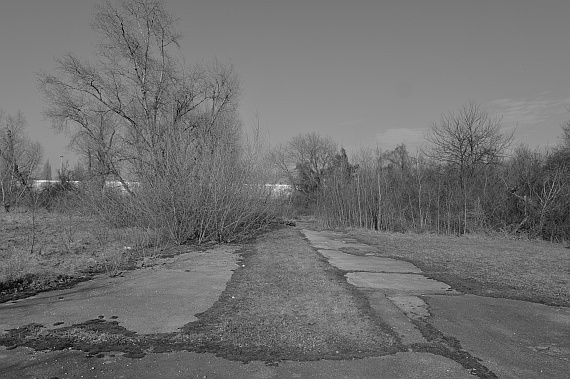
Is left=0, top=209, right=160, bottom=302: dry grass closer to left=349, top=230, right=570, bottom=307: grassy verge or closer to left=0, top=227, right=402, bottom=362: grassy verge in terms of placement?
left=0, top=227, right=402, bottom=362: grassy verge

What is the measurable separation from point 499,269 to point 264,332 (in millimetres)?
7721

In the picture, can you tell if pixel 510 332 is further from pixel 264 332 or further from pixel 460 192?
pixel 460 192

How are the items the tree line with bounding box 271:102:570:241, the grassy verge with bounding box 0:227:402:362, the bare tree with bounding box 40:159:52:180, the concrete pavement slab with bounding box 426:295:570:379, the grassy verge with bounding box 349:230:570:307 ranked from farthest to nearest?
1. the bare tree with bounding box 40:159:52:180
2. the tree line with bounding box 271:102:570:241
3. the grassy verge with bounding box 349:230:570:307
4. the grassy verge with bounding box 0:227:402:362
5. the concrete pavement slab with bounding box 426:295:570:379

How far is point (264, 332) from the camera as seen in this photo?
18.1 ft

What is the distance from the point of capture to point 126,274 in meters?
9.70

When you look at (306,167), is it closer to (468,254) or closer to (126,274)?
(468,254)

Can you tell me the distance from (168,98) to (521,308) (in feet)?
76.7

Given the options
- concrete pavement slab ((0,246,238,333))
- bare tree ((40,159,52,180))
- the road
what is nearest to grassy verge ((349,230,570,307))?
the road

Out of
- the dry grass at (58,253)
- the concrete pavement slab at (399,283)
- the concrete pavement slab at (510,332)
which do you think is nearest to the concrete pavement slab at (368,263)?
the concrete pavement slab at (399,283)

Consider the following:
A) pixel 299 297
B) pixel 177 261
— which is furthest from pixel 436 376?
pixel 177 261

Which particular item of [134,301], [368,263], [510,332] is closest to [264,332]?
[134,301]

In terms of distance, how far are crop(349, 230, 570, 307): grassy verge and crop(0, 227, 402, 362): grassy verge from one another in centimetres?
→ 294

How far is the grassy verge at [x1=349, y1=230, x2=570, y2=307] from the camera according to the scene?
26.8 feet

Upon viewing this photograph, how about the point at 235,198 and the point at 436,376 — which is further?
the point at 235,198
